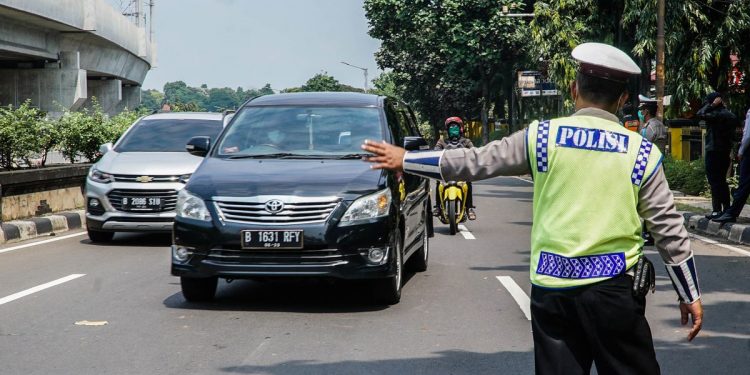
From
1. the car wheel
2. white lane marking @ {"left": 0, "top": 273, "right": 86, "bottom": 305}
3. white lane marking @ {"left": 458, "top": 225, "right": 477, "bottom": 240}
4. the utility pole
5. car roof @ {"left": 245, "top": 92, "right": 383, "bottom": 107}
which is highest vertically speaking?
the utility pole

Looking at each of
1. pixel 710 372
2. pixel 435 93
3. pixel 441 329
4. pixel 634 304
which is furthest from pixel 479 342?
pixel 435 93

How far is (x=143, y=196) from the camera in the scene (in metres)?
12.9

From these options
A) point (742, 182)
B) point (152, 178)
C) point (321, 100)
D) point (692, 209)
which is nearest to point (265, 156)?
point (321, 100)

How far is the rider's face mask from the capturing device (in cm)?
1465

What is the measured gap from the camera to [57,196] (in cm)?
1650

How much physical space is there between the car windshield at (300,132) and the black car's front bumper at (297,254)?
1.10m

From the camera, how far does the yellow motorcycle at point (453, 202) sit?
1455 centimetres

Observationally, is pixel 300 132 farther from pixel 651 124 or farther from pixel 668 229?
pixel 651 124

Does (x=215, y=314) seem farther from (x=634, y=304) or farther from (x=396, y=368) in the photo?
(x=634, y=304)

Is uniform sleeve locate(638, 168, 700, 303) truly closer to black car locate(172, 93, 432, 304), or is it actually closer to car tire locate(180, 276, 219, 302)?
black car locate(172, 93, 432, 304)

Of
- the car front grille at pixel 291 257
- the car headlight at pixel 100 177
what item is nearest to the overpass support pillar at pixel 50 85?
the car headlight at pixel 100 177

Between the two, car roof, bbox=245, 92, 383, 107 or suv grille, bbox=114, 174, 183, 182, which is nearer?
car roof, bbox=245, 92, 383, 107

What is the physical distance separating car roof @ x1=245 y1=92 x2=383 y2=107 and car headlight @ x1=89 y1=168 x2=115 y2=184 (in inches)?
148

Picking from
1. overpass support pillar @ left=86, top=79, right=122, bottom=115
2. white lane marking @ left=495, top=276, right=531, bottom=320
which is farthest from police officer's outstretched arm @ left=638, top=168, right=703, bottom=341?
overpass support pillar @ left=86, top=79, right=122, bottom=115
